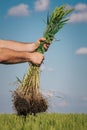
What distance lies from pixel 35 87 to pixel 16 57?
0.84 metres

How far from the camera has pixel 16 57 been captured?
192 inches

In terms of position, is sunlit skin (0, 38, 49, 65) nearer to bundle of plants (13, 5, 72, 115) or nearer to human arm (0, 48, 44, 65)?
human arm (0, 48, 44, 65)

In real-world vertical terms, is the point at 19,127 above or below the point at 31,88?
below

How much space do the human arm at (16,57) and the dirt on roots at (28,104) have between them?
712mm

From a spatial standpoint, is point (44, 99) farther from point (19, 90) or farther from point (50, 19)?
point (50, 19)

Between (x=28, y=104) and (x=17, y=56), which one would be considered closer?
(x=17, y=56)

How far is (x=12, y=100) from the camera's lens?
5.69 metres

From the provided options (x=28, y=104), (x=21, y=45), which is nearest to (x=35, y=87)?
(x=28, y=104)

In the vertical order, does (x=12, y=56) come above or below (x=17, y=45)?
below

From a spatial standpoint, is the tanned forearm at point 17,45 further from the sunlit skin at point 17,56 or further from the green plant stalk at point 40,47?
the sunlit skin at point 17,56

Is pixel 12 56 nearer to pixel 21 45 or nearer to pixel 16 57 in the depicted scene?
pixel 16 57

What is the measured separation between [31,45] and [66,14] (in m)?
0.61

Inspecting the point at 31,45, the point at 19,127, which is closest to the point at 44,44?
the point at 31,45

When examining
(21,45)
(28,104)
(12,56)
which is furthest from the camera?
(21,45)
